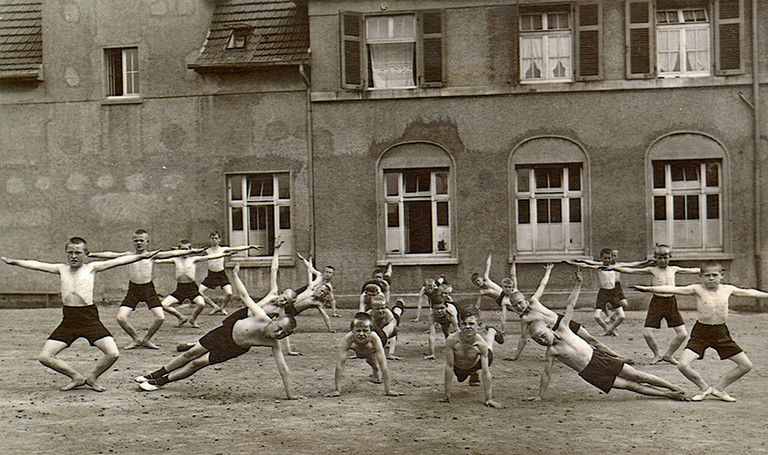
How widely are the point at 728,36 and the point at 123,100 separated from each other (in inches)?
563

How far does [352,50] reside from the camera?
1742 cm

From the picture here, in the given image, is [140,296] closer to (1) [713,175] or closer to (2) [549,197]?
(2) [549,197]

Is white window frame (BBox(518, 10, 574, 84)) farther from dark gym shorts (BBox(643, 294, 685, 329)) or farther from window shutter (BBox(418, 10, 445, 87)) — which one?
dark gym shorts (BBox(643, 294, 685, 329))

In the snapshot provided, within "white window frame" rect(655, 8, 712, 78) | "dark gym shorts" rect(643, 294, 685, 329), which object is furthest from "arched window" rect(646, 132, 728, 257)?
"dark gym shorts" rect(643, 294, 685, 329)

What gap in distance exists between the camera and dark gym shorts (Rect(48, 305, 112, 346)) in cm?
873

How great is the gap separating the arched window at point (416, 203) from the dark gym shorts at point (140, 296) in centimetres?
631

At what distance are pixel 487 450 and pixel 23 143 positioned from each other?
16626 millimetres

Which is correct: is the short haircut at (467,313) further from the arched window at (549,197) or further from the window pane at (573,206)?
the window pane at (573,206)

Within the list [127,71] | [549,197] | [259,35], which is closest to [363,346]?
[549,197]

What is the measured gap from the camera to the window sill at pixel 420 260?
1719cm

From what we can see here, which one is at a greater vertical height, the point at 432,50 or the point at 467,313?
the point at 432,50

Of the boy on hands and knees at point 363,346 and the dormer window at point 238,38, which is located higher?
the dormer window at point 238,38

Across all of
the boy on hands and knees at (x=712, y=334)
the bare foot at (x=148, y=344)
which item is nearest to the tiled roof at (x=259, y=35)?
the bare foot at (x=148, y=344)

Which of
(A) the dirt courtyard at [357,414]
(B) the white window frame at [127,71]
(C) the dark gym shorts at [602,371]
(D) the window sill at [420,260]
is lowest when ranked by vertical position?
(A) the dirt courtyard at [357,414]
